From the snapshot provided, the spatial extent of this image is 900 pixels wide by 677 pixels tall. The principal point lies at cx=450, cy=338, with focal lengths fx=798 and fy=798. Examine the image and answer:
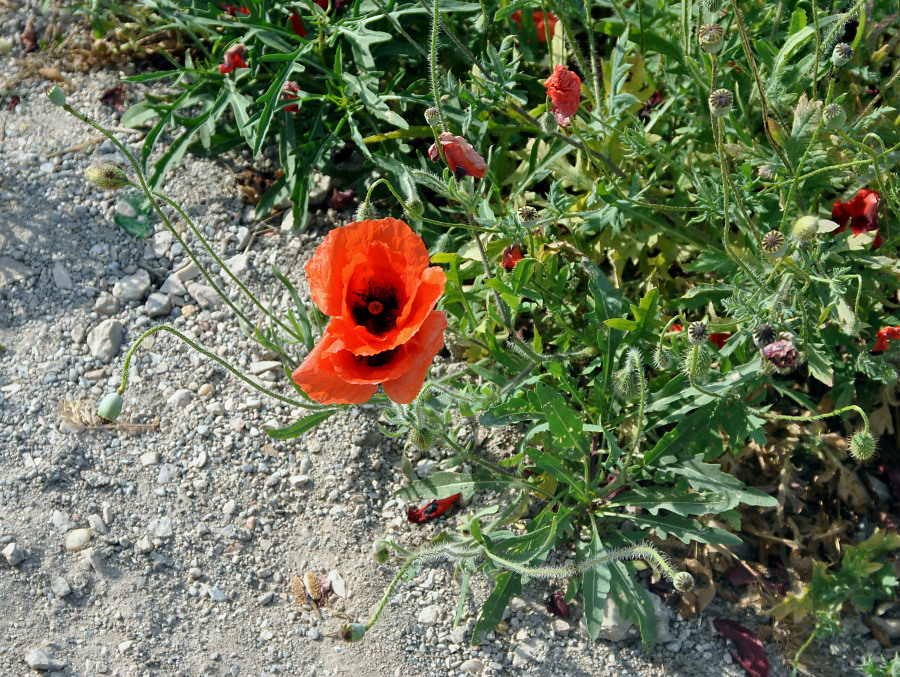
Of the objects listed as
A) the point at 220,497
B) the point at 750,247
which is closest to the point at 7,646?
the point at 220,497

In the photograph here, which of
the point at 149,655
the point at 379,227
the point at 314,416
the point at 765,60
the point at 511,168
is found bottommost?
the point at 149,655

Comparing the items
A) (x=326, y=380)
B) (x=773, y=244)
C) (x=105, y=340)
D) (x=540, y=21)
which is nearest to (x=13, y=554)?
(x=105, y=340)

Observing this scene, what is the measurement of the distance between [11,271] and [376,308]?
193 cm

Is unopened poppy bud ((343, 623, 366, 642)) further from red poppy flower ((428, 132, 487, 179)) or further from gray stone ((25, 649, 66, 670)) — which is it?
red poppy flower ((428, 132, 487, 179))

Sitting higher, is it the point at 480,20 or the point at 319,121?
the point at 480,20

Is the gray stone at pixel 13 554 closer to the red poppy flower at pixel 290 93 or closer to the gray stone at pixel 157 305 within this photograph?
the gray stone at pixel 157 305

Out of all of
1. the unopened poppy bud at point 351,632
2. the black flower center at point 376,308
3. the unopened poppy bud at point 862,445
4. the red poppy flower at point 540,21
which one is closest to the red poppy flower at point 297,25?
the red poppy flower at point 540,21

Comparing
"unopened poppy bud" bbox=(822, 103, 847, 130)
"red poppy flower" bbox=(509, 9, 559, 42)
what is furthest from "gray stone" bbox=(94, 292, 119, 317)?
"unopened poppy bud" bbox=(822, 103, 847, 130)

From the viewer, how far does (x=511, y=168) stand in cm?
346

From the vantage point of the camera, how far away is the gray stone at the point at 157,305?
3279mm

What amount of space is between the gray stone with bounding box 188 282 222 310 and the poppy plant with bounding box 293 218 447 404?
127 cm

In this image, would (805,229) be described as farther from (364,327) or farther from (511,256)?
(364,327)

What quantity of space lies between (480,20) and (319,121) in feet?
2.84

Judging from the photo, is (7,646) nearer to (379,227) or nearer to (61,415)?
(61,415)
